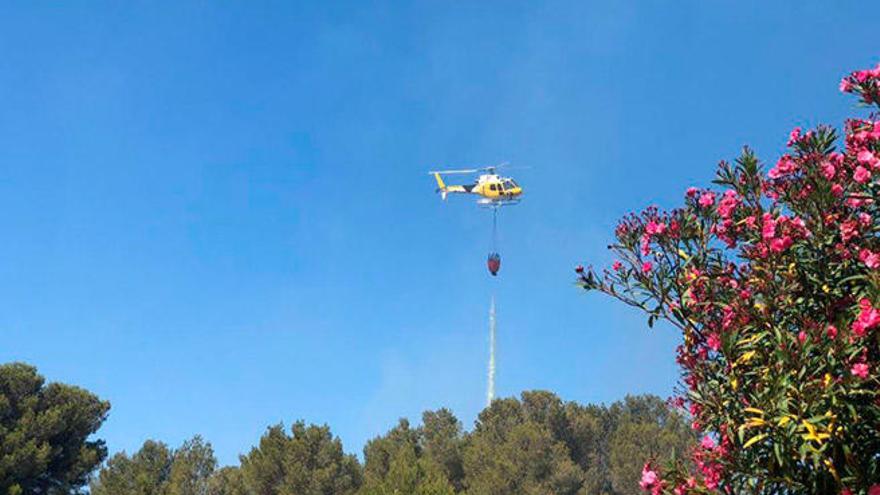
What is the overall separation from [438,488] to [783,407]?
111 ft

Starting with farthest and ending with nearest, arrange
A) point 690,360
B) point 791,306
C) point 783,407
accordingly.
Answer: point 690,360 < point 791,306 < point 783,407

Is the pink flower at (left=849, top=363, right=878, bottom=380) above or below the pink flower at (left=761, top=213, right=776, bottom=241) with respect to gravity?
below

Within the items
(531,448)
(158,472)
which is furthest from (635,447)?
(158,472)

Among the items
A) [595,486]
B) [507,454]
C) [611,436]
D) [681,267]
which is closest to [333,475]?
[507,454]

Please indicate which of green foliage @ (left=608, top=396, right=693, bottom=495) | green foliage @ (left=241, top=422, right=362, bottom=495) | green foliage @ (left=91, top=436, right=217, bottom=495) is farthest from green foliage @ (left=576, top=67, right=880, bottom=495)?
green foliage @ (left=608, top=396, right=693, bottom=495)

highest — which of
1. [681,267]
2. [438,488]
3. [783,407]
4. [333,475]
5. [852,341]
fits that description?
[333,475]

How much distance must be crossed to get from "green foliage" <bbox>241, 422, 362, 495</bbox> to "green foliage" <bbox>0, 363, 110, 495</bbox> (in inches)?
374

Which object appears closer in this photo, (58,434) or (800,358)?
(800,358)

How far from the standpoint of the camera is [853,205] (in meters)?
7.47

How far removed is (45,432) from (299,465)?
14.5 meters

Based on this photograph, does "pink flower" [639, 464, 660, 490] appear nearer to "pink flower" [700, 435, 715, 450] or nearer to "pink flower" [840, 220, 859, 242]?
"pink flower" [700, 435, 715, 450]

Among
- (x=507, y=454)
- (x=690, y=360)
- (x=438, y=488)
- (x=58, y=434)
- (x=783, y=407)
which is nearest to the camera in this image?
(x=783, y=407)

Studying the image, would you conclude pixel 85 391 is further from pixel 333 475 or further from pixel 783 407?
pixel 783 407

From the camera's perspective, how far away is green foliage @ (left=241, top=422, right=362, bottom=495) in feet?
166
